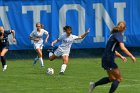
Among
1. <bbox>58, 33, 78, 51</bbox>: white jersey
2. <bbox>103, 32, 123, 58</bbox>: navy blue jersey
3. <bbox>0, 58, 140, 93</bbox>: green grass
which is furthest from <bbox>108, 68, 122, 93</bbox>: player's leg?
<bbox>58, 33, 78, 51</bbox>: white jersey

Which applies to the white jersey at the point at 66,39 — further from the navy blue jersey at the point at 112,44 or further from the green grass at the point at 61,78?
the navy blue jersey at the point at 112,44

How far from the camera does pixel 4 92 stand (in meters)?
16.1

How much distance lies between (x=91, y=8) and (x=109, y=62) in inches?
632

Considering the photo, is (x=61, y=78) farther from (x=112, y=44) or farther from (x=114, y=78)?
(x=112, y=44)

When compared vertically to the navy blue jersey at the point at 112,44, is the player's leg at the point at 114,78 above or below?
below

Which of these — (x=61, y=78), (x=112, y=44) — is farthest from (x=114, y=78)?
(x=61, y=78)

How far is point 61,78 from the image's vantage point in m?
20.0

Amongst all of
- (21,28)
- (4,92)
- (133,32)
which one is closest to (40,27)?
(21,28)

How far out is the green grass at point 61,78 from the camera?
660 inches

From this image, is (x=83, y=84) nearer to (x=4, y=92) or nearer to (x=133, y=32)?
(x=4, y=92)

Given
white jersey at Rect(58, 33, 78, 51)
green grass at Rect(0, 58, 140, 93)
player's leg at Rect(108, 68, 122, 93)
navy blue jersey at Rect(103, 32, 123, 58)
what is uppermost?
navy blue jersey at Rect(103, 32, 123, 58)

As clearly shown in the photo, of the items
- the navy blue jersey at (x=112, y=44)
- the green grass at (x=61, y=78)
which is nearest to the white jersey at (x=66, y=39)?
the green grass at (x=61, y=78)

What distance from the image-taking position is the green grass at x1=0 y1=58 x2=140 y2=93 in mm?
16766

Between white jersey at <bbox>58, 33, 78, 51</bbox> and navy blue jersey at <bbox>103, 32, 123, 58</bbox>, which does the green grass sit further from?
navy blue jersey at <bbox>103, 32, 123, 58</bbox>
